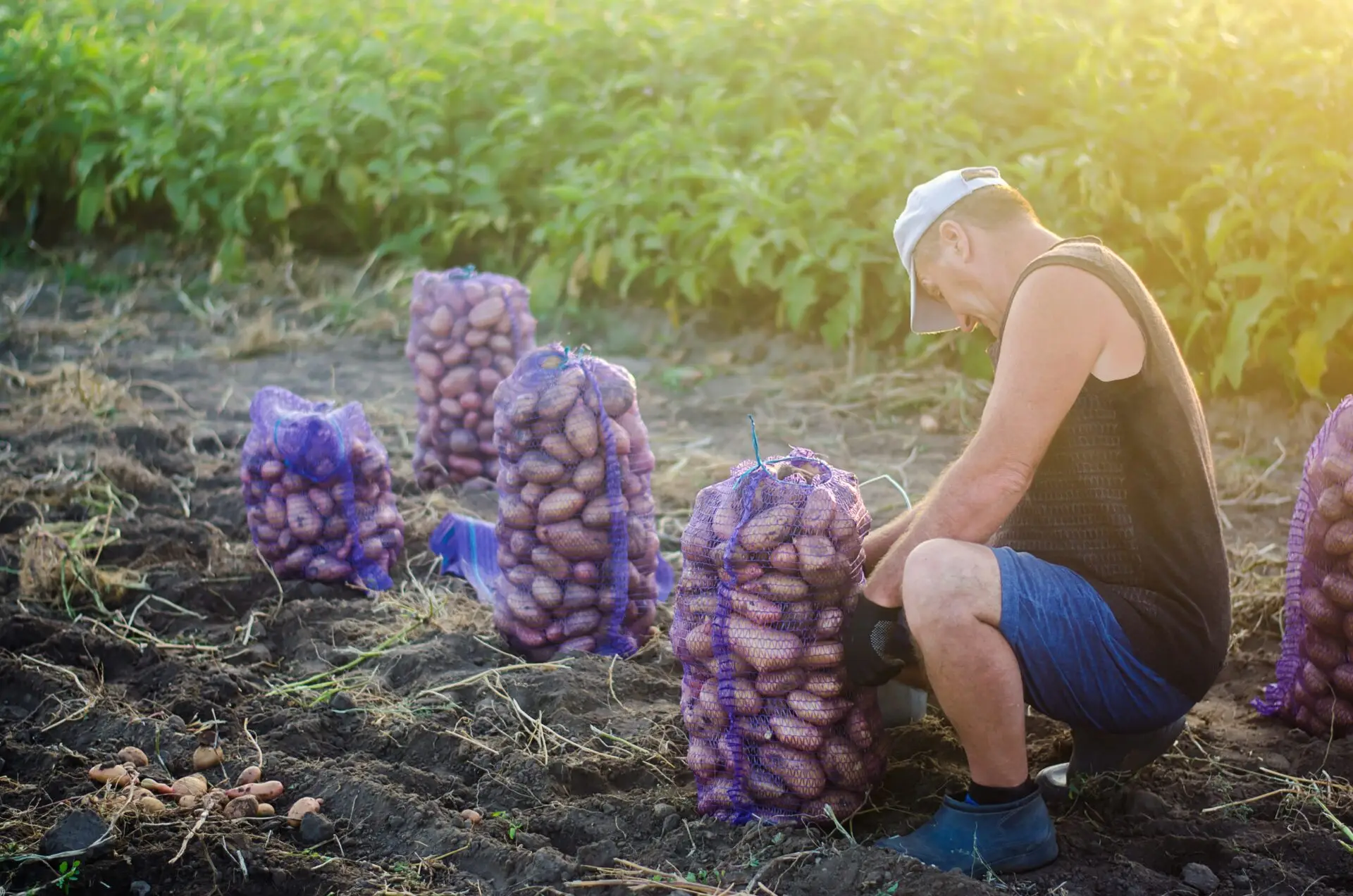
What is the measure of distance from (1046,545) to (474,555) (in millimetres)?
1948

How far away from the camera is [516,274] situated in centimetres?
750

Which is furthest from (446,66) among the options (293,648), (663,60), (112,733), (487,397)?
(112,733)

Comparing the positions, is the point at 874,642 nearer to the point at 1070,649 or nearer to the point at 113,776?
the point at 1070,649

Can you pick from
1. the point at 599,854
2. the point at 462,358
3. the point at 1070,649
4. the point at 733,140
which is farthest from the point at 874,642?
the point at 733,140

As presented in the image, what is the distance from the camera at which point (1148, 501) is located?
2582 mm

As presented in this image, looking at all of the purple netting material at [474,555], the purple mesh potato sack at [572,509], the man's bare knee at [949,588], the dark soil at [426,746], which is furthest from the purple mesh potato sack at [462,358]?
the man's bare knee at [949,588]

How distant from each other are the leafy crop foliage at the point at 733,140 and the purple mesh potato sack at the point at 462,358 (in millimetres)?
1749

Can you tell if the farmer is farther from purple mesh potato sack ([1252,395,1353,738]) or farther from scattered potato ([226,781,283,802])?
scattered potato ([226,781,283,802])

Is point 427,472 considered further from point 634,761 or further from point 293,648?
point 634,761

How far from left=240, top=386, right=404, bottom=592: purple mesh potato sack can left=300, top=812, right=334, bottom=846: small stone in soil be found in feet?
4.62

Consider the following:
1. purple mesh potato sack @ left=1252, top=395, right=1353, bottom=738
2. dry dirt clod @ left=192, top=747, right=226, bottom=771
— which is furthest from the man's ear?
dry dirt clod @ left=192, top=747, right=226, bottom=771

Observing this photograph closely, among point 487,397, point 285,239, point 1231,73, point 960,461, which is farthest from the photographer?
point 285,239

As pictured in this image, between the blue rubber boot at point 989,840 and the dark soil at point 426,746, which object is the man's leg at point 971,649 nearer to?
the blue rubber boot at point 989,840

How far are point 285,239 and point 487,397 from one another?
385 centimetres
